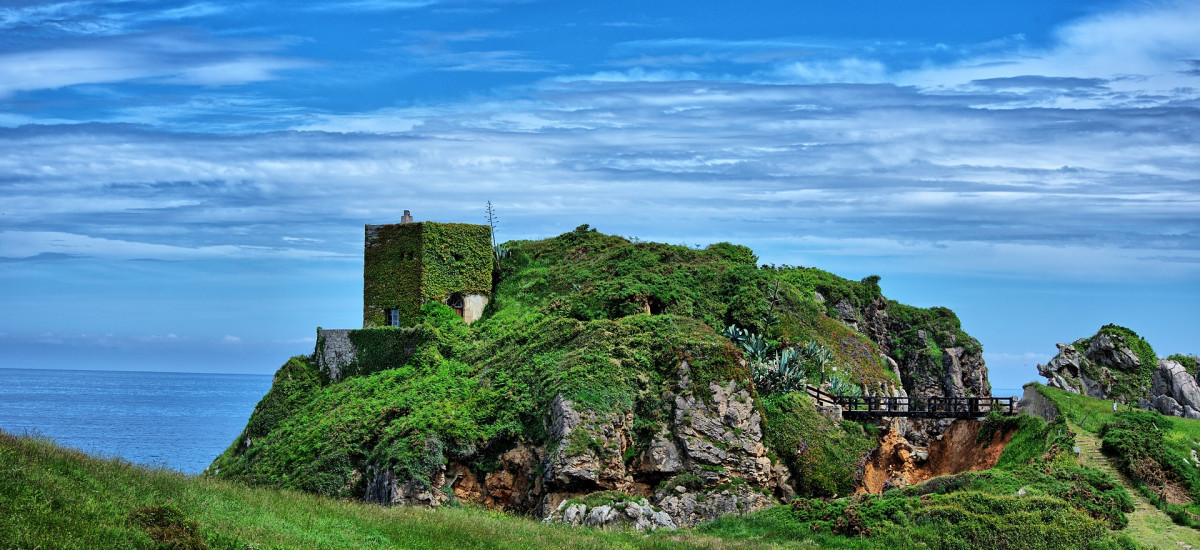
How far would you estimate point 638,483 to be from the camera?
3600 cm

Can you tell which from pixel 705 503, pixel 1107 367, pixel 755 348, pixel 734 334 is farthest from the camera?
pixel 1107 367

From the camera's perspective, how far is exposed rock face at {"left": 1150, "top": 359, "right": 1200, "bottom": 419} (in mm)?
49438

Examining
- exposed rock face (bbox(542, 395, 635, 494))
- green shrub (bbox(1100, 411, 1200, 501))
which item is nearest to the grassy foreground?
exposed rock face (bbox(542, 395, 635, 494))

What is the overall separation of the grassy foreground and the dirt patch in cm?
582

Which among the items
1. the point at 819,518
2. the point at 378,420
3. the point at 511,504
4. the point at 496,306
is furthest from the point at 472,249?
the point at 819,518

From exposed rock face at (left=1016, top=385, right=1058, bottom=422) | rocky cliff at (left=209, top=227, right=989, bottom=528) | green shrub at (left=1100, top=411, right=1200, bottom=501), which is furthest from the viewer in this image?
exposed rock face at (left=1016, top=385, right=1058, bottom=422)

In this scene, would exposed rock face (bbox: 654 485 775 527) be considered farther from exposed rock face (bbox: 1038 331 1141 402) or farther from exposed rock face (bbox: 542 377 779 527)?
exposed rock face (bbox: 1038 331 1141 402)

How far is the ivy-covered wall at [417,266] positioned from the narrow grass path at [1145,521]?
27.6 meters

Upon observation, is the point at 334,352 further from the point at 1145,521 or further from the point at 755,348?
the point at 1145,521

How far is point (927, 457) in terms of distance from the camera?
4169 cm

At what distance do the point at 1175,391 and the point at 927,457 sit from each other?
1723 centimetres

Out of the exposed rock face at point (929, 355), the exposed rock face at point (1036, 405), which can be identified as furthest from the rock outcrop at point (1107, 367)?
the exposed rock face at point (1036, 405)

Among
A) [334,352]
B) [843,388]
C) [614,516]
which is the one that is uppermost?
[334,352]

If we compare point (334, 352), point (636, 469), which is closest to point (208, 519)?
point (636, 469)
